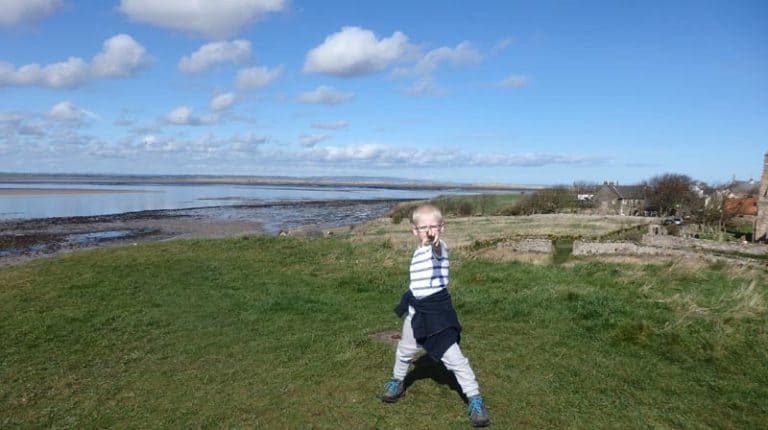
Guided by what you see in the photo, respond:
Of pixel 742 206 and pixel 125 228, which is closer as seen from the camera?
pixel 125 228

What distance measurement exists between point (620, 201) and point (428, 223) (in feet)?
261

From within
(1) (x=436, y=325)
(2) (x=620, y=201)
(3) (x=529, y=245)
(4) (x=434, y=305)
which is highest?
(4) (x=434, y=305)

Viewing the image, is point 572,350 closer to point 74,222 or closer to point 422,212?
point 422,212

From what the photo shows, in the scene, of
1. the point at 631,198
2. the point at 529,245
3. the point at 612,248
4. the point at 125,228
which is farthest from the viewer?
the point at 631,198

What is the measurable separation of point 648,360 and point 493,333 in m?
2.24

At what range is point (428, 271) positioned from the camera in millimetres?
5168

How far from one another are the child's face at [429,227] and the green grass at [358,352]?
191 cm

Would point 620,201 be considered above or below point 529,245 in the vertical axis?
above

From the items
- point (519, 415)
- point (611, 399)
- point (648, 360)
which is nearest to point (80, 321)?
point (519, 415)

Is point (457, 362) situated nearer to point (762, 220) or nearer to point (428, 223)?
point (428, 223)

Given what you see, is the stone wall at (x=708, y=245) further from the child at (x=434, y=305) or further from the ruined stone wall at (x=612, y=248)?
the child at (x=434, y=305)

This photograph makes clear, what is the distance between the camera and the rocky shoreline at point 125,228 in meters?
34.4

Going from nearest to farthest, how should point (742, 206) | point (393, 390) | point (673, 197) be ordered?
point (393, 390)
point (742, 206)
point (673, 197)

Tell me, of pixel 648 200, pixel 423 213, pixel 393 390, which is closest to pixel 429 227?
pixel 423 213
